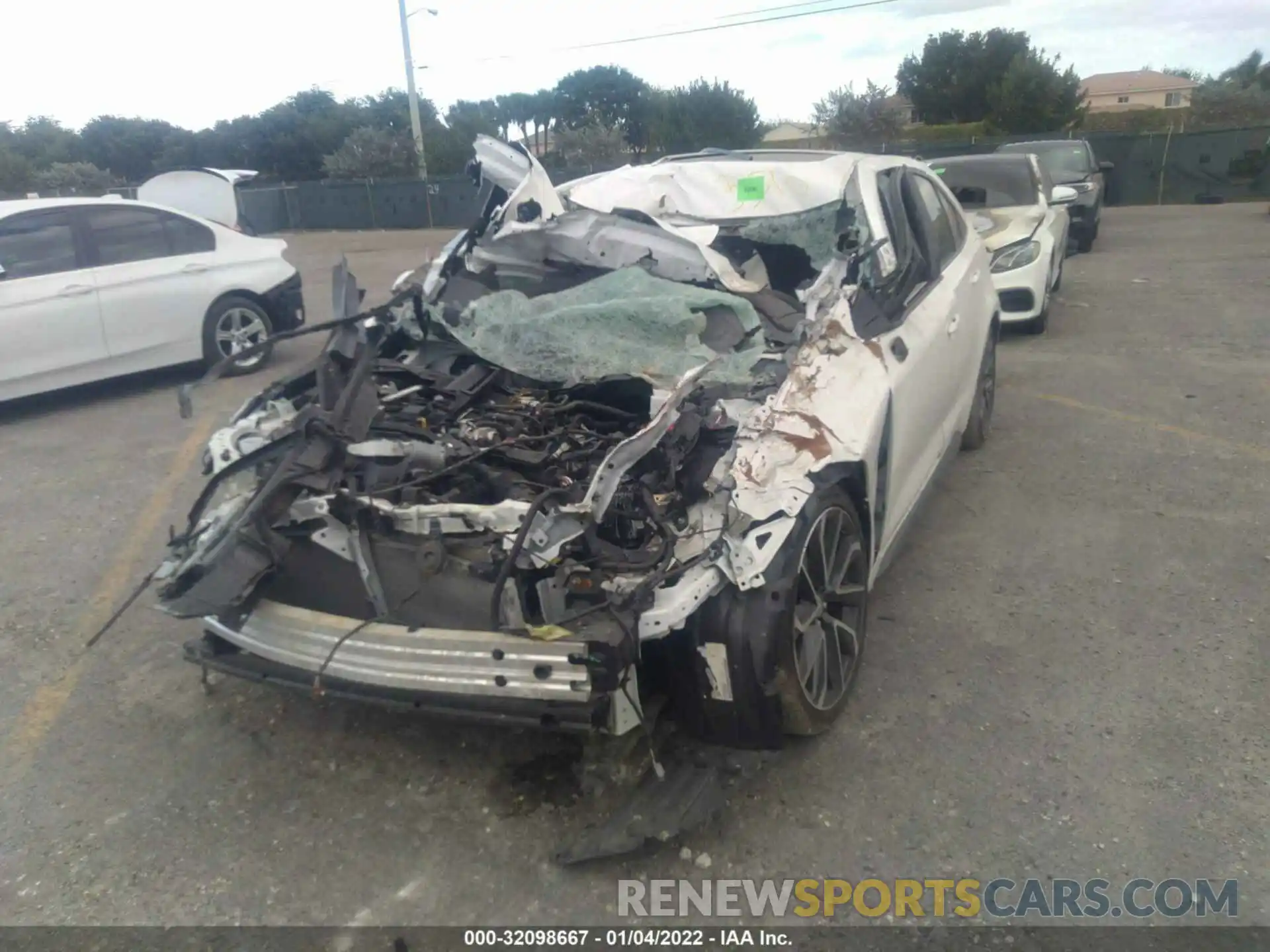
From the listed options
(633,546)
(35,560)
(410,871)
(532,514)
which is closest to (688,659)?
(633,546)

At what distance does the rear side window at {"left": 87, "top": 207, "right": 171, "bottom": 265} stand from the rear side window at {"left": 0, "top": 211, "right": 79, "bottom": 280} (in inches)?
7.8

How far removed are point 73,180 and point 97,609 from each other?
39877mm

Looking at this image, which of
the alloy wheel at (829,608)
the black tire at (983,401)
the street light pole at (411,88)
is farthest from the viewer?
the street light pole at (411,88)

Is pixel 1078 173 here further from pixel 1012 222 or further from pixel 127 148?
pixel 127 148

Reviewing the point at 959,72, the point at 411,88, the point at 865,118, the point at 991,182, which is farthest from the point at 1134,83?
the point at 991,182

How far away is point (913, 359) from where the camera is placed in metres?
3.76

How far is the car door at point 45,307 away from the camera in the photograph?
23.3 feet

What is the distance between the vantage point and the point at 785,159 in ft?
15.3

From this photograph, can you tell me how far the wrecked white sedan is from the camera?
8.75 feet

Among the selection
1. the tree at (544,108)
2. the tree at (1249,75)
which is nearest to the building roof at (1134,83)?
the tree at (1249,75)

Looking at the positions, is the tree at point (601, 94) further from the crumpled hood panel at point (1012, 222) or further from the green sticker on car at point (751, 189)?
the green sticker on car at point (751, 189)

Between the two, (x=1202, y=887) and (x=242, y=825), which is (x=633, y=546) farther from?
(x=1202, y=887)

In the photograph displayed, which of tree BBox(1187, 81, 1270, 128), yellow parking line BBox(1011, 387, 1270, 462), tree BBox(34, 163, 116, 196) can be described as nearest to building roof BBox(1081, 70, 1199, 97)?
tree BBox(1187, 81, 1270, 128)

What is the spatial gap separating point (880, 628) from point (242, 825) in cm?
235
